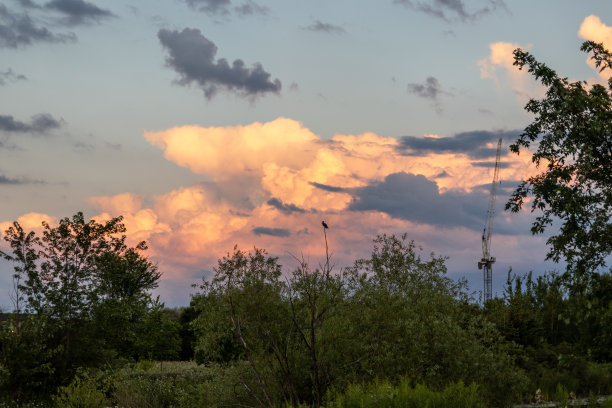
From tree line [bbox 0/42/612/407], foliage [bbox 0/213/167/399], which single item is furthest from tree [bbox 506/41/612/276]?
foliage [bbox 0/213/167/399]

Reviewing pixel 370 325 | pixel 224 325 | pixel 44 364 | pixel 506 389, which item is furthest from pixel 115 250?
pixel 506 389

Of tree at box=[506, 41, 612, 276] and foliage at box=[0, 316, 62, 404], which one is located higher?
tree at box=[506, 41, 612, 276]

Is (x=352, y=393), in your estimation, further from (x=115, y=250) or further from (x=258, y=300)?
(x=115, y=250)

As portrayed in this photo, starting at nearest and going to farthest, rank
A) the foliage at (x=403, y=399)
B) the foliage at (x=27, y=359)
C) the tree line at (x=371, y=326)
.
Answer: the foliage at (x=403, y=399) < the tree line at (x=371, y=326) < the foliage at (x=27, y=359)

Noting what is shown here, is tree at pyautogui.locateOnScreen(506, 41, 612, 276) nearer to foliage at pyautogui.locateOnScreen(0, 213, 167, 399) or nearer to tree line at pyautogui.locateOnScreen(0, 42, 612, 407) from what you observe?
tree line at pyautogui.locateOnScreen(0, 42, 612, 407)

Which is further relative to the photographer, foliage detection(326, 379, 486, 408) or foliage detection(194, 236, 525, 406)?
foliage detection(194, 236, 525, 406)

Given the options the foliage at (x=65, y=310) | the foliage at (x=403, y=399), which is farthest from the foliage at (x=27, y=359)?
the foliage at (x=403, y=399)

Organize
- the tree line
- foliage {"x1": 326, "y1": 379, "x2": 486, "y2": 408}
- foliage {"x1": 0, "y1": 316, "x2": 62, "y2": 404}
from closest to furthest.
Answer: foliage {"x1": 326, "y1": 379, "x2": 486, "y2": 408}, the tree line, foliage {"x1": 0, "y1": 316, "x2": 62, "y2": 404}

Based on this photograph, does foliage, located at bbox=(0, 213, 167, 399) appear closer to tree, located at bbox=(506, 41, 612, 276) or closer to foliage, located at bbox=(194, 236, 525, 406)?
foliage, located at bbox=(194, 236, 525, 406)

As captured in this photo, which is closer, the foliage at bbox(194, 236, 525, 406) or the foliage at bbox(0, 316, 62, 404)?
the foliage at bbox(194, 236, 525, 406)

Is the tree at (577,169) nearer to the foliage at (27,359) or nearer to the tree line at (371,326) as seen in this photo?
the tree line at (371,326)

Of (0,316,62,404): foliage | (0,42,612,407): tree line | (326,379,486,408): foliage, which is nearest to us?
(326,379,486,408): foliage

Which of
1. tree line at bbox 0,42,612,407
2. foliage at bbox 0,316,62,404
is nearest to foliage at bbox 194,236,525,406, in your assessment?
tree line at bbox 0,42,612,407

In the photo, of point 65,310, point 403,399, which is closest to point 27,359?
point 65,310
